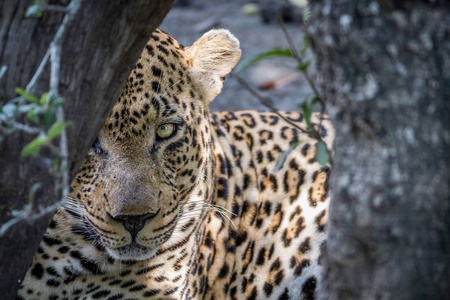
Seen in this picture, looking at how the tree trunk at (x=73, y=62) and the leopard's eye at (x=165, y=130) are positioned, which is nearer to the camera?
the tree trunk at (x=73, y=62)

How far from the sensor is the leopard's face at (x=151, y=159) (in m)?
3.69

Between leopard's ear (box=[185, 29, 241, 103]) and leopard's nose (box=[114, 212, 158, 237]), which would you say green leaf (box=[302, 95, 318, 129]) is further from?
leopard's ear (box=[185, 29, 241, 103])

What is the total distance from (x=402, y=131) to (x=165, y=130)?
207cm

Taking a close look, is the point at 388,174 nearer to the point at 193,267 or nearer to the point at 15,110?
the point at 15,110

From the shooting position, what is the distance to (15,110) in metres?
2.36

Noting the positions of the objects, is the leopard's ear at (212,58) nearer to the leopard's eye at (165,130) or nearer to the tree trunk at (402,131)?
the leopard's eye at (165,130)

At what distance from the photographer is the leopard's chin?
386cm

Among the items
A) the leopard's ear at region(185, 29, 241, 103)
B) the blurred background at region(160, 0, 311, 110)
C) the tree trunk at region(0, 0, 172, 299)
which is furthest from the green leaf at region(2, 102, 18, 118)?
the blurred background at region(160, 0, 311, 110)

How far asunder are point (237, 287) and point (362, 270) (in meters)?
2.90

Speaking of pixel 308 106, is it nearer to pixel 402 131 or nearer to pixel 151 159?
pixel 402 131

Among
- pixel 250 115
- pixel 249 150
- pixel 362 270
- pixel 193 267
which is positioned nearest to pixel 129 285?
pixel 193 267

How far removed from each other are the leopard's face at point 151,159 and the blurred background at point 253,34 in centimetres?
332

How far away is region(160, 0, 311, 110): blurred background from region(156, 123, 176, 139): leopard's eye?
359 cm

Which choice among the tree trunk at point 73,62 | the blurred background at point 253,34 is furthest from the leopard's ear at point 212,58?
the blurred background at point 253,34
